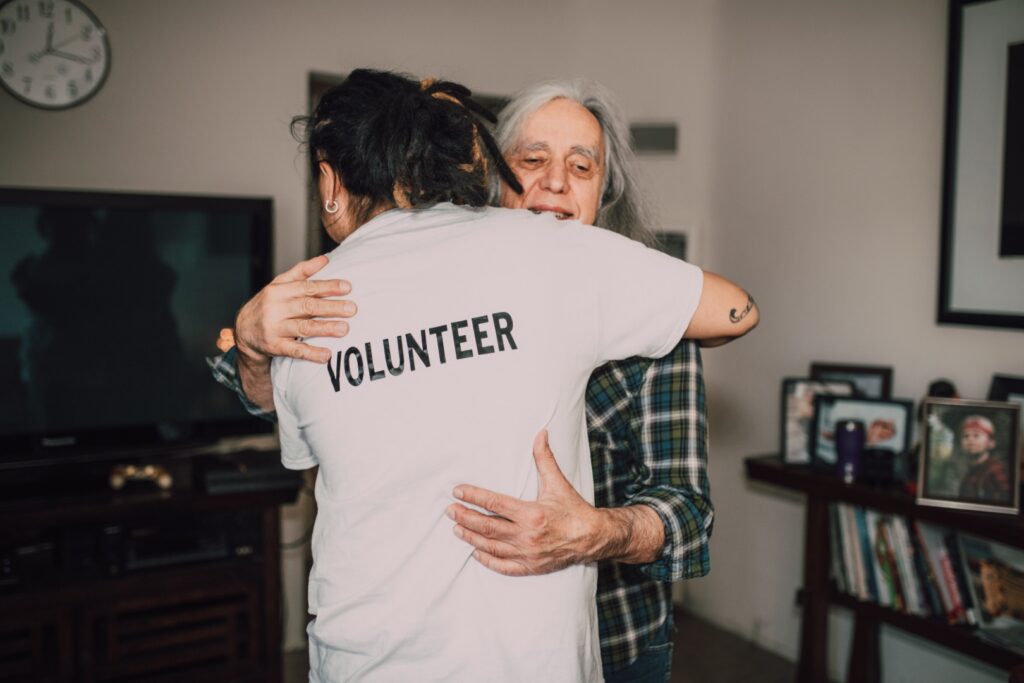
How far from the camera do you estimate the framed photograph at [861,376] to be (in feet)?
8.34

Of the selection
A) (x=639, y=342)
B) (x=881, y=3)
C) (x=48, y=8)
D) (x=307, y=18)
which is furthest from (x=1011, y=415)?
(x=48, y=8)

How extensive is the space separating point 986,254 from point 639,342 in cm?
185

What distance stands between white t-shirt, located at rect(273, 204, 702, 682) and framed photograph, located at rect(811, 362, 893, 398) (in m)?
1.95

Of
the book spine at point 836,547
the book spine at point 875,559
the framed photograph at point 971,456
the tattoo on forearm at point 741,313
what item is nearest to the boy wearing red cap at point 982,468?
the framed photograph at point 971,456

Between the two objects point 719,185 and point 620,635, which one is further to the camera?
point 719,185

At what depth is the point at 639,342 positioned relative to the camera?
922 mm

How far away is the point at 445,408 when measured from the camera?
2.64 ft

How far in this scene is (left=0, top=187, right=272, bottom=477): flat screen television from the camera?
2.30 meters

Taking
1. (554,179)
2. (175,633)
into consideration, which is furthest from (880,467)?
(175,633)

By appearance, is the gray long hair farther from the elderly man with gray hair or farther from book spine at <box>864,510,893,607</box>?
book spine at <box>864,510,893,607</box>

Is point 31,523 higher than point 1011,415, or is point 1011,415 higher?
point 1011,415

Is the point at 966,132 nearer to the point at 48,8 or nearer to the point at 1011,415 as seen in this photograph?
the point at 1011,415

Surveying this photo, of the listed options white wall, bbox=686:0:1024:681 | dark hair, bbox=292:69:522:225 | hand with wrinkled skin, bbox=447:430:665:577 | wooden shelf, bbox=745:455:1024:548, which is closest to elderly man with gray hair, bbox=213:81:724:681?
hand with wrinkled skin, bbox=447:430:665:577

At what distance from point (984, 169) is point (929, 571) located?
116 centimetres
